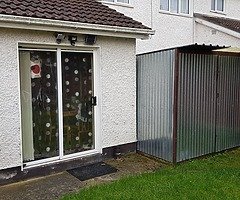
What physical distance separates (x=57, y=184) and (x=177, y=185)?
2.67m

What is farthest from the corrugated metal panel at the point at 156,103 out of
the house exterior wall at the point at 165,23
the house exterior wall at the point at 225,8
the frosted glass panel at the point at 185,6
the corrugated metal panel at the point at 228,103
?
the house exterior wall at the point at 225,8

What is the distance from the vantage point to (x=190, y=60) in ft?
25.2

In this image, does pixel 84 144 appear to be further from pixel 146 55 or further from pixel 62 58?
pixel 146 55

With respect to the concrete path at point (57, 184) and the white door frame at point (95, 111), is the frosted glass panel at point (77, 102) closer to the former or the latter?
the white door frame at point (95, 111)

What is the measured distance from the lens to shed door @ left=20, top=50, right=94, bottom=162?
6785 millimetres

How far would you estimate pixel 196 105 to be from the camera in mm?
8047

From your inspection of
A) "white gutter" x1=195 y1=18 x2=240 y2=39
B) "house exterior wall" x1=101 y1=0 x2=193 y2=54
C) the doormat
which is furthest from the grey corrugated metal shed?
"white gutter" x1=195 y1=18 x2=240 y2=39

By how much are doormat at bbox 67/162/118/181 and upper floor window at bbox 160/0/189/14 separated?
9510 millimetres

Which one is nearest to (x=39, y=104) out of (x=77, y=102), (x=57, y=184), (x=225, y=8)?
(x=77, y=102)

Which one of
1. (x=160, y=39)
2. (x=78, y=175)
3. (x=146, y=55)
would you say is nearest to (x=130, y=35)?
(x=146, y=55)

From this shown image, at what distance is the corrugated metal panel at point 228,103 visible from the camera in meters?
8.77

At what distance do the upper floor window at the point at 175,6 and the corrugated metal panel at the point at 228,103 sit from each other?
636 centimetres

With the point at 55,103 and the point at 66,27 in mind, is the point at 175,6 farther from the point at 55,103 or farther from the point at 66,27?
the point at 55,103

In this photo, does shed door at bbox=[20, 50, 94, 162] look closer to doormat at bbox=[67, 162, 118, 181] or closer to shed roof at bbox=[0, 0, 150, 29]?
doormat at bbox=[67, 162, 118, 181]
